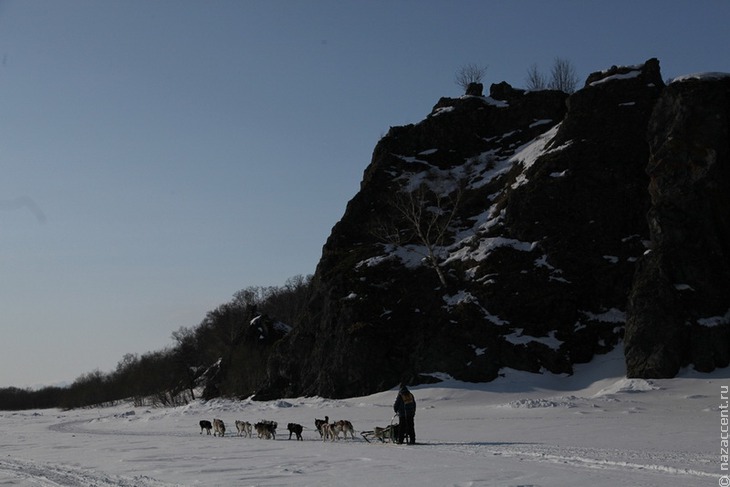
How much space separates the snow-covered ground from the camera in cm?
1435

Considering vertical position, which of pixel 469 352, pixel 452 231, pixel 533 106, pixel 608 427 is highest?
pixel 533 106

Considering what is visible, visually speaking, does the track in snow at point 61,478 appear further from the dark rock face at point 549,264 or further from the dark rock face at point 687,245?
the dark rock face at point 687,245

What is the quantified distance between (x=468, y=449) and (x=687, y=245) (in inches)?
1087

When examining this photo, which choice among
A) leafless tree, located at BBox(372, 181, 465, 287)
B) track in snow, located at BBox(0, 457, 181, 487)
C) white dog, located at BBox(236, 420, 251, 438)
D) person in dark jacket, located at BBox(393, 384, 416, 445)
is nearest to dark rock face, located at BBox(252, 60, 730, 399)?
leafless tree, located at BBox(372, 181, 465, 287)

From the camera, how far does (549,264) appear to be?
48938 mm

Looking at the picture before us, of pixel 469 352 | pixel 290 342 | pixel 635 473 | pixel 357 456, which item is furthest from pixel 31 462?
pixel 290 342

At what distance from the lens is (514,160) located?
61.5 metres

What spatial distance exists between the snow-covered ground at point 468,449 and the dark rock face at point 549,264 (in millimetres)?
4269

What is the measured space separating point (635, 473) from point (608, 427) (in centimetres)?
1075

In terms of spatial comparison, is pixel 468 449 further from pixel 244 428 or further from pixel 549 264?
pixel 549 264

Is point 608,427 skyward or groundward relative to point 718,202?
groundward

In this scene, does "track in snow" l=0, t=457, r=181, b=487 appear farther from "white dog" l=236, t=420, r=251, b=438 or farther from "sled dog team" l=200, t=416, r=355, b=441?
"white dog" l=236, t=420, r=251, b=438

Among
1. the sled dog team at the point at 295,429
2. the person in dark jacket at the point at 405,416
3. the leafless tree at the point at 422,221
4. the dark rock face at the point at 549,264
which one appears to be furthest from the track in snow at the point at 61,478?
the leafless tree at the point at 422,221

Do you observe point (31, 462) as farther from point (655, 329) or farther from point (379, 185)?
point (379, 185)
